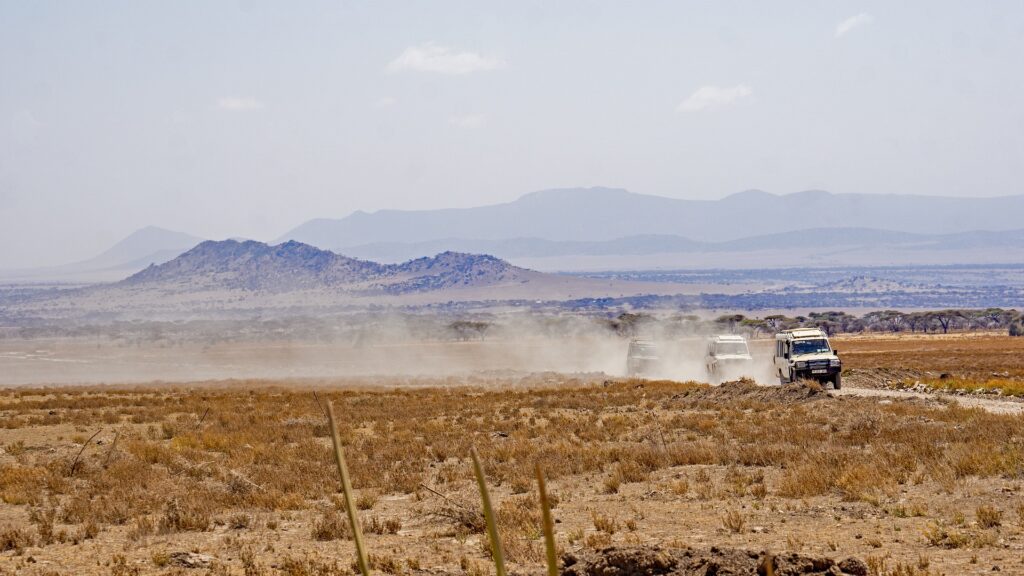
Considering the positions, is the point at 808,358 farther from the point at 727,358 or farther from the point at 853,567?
the point at 853,567

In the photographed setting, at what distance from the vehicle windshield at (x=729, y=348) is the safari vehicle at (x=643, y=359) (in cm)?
694

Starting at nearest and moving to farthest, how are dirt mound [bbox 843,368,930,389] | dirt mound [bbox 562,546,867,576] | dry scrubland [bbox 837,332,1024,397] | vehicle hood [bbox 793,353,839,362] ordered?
1. dirt mound [bbox 562,546,867,576]
2. dry scrubland [bbox 837,332,1024,397]
3. vehicle hood [bbox 793,353,839,362]
4. dirt mound [bbox 843,368,930,389]

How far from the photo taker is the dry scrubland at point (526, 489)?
11367 millimetres

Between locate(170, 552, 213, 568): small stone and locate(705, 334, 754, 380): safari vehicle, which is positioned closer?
locate(170, 552, 213, 568): small stone

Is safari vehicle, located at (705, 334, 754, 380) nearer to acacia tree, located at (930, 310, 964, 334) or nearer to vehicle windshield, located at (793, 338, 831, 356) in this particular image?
vehicle windshield, located at (793, 338, 831, 356)

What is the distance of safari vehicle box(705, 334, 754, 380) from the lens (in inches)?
1720

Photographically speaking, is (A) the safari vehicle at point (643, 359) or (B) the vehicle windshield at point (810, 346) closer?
(B) the vehicle windshield at point (810, 346)

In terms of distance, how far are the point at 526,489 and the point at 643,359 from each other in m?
37.2

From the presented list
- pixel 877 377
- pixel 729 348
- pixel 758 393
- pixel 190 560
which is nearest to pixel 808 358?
pixel 758 393

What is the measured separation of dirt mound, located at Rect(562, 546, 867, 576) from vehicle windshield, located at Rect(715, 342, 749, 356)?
1407 inches

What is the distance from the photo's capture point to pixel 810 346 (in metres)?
37.2

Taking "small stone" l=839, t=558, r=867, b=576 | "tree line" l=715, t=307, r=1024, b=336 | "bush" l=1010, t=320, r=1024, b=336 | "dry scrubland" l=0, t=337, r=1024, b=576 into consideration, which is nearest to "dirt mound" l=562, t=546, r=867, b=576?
"small stone" l=839, t=558, r=867, b=576

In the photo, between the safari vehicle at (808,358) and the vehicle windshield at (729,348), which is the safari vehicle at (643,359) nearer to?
the vehicle windshield at (729,348)

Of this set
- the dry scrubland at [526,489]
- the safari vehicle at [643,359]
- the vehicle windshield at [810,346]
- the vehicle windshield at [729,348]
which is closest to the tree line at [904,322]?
the safari vehicle at [643,359]
